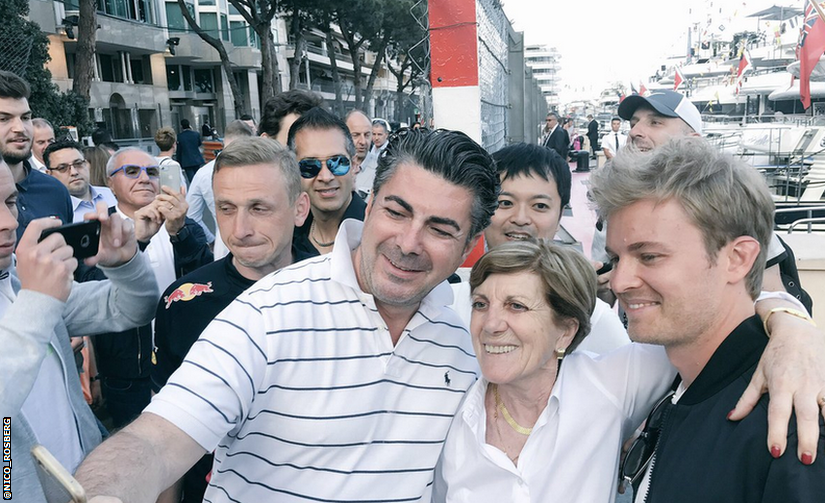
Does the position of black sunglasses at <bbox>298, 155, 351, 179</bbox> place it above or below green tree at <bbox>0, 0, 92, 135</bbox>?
below

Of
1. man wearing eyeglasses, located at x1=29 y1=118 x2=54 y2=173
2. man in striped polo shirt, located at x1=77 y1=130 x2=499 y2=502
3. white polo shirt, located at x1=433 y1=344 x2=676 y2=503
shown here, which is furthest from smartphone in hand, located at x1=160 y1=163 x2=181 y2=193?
man wearing eyeglasses, located at x1=29 y1=118 x2=54 y2=173

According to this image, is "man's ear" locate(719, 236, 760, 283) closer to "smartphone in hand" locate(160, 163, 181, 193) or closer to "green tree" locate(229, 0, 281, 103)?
"smartphone in hand" locate(160, 163, 181, 193)

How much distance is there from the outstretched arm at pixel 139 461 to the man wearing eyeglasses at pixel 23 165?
10.4 feet

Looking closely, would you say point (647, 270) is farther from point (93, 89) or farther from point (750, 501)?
point (93, 89)

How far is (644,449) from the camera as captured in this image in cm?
178

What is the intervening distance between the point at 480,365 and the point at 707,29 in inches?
3112

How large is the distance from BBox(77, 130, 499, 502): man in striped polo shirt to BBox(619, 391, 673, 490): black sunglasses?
1.81 ft

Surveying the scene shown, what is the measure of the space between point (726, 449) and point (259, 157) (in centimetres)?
212

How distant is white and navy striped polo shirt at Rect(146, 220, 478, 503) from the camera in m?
1.74

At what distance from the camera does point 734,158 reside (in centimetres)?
184

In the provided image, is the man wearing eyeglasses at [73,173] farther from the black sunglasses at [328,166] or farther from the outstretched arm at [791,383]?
the outstretched arm at [791,383]

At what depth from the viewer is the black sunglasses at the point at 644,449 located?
5.80ft

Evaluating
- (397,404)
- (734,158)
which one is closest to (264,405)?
(397,404)

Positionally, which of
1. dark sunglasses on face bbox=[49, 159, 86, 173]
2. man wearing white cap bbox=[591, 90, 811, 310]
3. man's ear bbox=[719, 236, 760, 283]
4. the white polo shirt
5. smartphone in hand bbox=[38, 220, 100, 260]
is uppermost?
man wearing white cap bbox=[591, 90, 811, 310]
